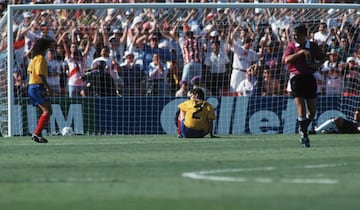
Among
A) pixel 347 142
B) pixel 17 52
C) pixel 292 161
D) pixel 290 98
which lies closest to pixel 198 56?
pixel 290 98

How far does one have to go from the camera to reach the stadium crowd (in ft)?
74.7

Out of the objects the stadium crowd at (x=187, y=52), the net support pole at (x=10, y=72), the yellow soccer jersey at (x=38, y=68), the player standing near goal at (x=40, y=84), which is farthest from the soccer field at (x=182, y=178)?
the stadium crowd at (x=187, y=52)

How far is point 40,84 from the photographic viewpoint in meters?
18.7

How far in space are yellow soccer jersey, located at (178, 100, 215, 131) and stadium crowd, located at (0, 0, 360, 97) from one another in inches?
109

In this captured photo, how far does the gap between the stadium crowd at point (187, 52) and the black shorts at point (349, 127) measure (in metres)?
1.21

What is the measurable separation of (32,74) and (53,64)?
14.4ft

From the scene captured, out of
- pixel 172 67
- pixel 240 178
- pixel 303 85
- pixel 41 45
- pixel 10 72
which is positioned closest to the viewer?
pixel 240 178

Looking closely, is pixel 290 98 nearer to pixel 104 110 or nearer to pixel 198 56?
pixel 198 56

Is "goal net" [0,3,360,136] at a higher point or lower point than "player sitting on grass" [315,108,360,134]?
higher

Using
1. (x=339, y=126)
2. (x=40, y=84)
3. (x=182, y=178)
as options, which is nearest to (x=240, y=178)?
(x=182, y=178)

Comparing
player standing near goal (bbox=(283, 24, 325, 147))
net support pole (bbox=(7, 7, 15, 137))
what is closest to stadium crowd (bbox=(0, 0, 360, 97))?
net support pole (bbox=(7, 7, 15, 137))

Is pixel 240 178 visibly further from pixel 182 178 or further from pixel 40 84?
pixel 40 84

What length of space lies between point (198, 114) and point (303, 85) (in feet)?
14.6

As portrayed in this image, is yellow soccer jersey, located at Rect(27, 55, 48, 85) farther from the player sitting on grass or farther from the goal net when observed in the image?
the player sitting on grass
